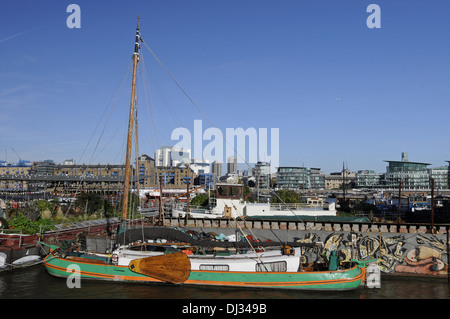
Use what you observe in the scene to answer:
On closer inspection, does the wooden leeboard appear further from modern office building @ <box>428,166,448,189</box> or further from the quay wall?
modern office building @ <box>428,166,448,189</box>

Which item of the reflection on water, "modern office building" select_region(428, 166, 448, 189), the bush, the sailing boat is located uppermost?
"modern office building" select_region(428, 166, 448, 189)

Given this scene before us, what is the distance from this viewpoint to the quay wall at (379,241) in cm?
3105

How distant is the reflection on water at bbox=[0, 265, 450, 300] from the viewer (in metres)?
24.3

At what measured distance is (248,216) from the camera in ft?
139

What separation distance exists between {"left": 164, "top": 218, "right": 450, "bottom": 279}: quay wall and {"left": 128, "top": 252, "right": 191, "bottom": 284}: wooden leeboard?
7.31m

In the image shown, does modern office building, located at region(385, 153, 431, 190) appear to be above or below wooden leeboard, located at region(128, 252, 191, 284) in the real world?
above

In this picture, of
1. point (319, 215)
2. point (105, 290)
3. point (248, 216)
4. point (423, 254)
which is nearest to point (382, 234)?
point (423, 254)

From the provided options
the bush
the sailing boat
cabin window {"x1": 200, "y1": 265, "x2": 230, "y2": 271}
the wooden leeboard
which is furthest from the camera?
the bush

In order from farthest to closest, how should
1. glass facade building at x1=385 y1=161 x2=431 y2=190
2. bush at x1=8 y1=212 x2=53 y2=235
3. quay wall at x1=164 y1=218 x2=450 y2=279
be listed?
glass facade building at x1=385 y1=161 x2=431 y2=190 → bush at x1=8 y1=212 x2=53 y2=235 → quay wall at x1=164 y1=218 x2=450 y2=279

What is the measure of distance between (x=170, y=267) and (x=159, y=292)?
6.05 ft

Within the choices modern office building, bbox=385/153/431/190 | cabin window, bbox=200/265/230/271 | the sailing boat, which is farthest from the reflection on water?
modern office building, bbox=385/153/431/190

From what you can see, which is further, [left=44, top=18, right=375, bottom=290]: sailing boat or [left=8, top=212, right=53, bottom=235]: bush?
[left=8, top=212, right=53, bottom=235]: bush
